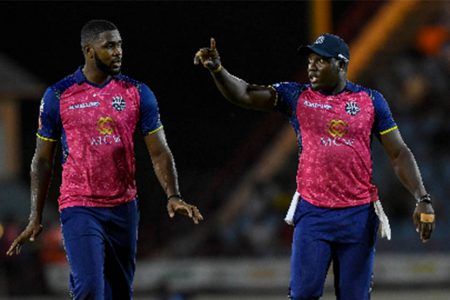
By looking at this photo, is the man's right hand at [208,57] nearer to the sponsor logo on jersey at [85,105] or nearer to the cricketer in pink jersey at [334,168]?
the cricketer in pink jersey at [334,168]

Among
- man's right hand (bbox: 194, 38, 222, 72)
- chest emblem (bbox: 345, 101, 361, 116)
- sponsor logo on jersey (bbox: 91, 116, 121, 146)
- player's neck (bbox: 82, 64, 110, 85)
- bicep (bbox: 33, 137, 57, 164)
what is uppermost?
man's right hand (bbox: 194, 38, 222, 72)

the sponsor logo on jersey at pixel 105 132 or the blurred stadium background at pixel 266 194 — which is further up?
the sponsor logo on jersey at pixel 105 132

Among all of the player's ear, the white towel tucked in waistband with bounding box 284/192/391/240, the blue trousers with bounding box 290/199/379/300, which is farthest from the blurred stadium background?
the player's ear

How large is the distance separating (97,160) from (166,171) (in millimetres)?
452

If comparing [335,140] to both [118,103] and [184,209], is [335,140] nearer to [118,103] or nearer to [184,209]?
[184,209]

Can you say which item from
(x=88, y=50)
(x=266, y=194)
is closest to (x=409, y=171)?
(x=88, y=50)

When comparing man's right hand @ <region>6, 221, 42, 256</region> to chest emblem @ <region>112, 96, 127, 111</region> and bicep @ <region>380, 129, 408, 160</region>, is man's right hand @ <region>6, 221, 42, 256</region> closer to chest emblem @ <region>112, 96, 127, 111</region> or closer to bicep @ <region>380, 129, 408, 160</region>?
chest emblem @ <region>112, 96, 127, 111</region>

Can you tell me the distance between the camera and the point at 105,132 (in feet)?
29.9

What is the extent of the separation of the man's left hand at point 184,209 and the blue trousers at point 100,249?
1.40 ft

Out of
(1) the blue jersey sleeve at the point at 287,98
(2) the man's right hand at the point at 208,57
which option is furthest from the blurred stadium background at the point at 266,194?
(2) the man's right hand at the point at 208,57

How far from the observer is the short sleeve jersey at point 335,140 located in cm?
934

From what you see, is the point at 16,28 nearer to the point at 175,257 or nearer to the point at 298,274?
the point at 175,257

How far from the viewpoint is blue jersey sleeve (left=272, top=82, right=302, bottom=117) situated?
373 inches

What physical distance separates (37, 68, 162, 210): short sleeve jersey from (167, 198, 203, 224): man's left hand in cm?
42
